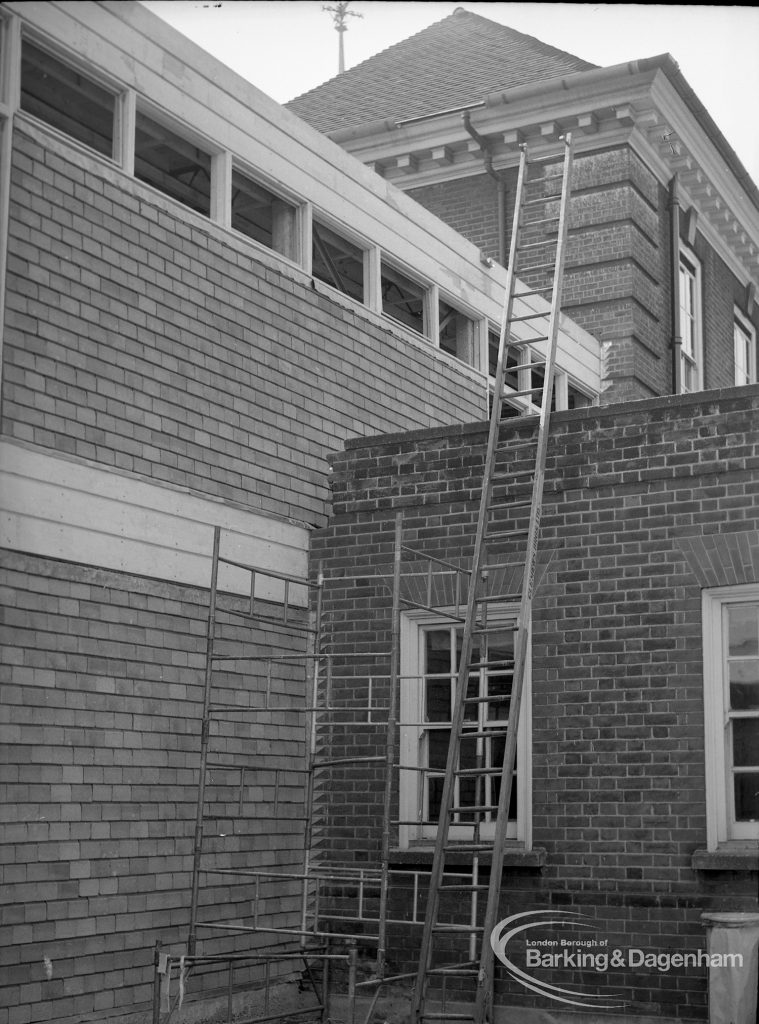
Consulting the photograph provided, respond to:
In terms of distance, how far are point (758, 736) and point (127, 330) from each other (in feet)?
16.8

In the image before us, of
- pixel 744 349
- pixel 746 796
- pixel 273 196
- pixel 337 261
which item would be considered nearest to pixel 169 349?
pixel 273 196

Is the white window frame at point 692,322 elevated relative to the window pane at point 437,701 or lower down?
elevated

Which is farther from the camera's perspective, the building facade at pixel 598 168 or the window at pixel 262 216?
the building facade at pixel 598 168

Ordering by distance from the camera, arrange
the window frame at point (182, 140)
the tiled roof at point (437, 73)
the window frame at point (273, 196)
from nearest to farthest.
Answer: the window frame at point (182, 140) < the window frame at point (273, 196) < the tiled roof at point (437, 73)

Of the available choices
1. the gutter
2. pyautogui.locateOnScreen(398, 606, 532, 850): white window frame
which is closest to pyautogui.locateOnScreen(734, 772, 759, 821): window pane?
pyautogui.locateOnScreen(398, 606, 532, 850): white window frame

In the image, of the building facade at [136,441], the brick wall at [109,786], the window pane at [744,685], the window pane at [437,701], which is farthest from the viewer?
the window pane at [437,701]

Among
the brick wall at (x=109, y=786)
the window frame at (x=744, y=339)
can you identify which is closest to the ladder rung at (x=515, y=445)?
the brick wall at (x=109, y=786)

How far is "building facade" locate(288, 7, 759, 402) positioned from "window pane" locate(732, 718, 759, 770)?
8.42 meters

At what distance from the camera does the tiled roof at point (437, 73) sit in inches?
738

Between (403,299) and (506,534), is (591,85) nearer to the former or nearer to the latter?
(403,299)

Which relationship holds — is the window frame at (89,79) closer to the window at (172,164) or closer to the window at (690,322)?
the window at (172,164)

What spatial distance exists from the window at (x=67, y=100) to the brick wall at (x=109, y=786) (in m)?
2.97

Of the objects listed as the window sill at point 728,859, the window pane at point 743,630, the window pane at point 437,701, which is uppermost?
the window pane at point 743,630

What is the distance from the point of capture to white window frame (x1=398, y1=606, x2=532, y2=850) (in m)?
10.0
